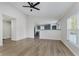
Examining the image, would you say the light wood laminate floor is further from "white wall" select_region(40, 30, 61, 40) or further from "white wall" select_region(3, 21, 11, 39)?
"white wall" select_region(3, 21, 11, 39)

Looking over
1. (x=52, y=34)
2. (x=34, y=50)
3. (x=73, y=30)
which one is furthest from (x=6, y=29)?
(x=73, y=30)

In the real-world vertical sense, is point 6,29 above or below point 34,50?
above

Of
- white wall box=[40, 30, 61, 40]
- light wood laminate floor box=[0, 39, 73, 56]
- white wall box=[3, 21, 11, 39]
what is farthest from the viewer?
white wall box=[3, 21, 11, 39]

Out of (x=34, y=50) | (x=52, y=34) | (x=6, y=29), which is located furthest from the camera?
(x=6, y=29)

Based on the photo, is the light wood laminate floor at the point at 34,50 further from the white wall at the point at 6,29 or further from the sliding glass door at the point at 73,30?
the white wall at the point at 6,29

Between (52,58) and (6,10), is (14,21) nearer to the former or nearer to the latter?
(6,10)

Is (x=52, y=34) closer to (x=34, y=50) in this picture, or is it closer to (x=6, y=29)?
(x=34, y=50)

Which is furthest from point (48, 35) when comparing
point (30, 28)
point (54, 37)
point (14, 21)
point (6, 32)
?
point (6, 32)

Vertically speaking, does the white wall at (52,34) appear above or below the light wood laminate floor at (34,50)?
above

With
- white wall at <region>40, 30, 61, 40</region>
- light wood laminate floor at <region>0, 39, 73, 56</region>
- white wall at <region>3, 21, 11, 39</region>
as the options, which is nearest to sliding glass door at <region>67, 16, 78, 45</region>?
light wood laminate floor at <region>0, 39, 73, 56</region>

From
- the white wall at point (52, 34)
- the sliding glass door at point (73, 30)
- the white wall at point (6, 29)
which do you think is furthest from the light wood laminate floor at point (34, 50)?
the white wall at point (6, 29)

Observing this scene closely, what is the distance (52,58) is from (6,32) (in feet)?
24.3

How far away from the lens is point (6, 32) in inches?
338

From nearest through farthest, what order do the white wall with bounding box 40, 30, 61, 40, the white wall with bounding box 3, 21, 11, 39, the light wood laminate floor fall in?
the light wood laminate floor < the white wall with bounding box 40, 30, 61, 40 < the white wall with bounding box 3, 21, 11, 39
